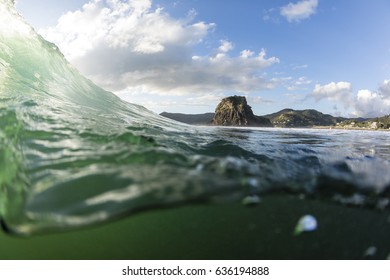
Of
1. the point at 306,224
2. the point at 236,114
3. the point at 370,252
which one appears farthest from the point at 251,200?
the point at 236,114

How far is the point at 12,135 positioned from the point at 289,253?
5.68 metres

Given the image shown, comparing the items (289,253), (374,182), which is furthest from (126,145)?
(374,182)

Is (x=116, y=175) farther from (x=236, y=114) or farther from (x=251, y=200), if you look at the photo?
(x=236, y=114)

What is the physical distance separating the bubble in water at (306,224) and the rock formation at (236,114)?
108 metres

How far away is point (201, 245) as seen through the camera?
4578 millimetres

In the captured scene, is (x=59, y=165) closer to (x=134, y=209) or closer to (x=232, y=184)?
(x=134, y=209)

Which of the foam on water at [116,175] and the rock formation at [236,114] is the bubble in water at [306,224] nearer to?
the foam on water at [116,175]

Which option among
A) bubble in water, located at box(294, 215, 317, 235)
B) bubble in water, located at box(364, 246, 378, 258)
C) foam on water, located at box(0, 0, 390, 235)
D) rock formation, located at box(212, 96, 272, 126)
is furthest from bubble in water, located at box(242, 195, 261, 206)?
rock formation, located at box(212, 96, 272, 126)

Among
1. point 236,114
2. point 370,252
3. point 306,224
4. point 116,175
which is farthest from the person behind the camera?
point 236,114

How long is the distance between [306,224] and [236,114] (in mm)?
120040

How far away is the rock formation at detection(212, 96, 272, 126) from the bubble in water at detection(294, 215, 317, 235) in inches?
4240

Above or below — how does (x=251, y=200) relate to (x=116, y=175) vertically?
below

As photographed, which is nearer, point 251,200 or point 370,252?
point 370,252

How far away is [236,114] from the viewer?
12350cm
